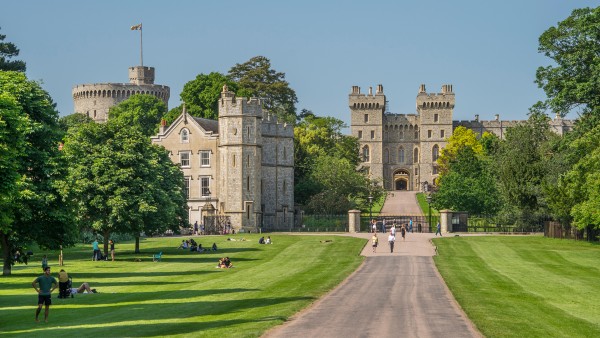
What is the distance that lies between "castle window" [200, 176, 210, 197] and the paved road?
83.9 feet

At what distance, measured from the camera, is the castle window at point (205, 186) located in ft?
343

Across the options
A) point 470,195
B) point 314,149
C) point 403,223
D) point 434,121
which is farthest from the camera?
point 434,121

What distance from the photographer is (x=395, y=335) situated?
91.4ft

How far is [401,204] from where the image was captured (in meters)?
139

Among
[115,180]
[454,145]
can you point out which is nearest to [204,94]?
[454,145]

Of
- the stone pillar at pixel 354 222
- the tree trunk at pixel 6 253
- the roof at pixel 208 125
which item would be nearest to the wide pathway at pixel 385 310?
the tree trunk at pixel 6 253

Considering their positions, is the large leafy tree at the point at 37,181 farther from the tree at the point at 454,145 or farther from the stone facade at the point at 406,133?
the stone facade at the point at 406,133

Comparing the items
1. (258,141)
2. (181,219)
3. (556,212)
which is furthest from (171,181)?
(556,212)

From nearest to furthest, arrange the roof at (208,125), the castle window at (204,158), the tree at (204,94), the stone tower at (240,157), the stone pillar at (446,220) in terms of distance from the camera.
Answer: the stone pillar at (446,220) → the stone tower at (240,157) → the castle window at (204,158) → the roof at (208,125) → the tree at (204,94)

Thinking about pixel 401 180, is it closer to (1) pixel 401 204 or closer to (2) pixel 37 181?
(1) pixel 401 204

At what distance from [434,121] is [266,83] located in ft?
154

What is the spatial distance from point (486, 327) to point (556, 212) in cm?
5361

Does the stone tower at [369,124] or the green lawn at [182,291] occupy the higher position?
the stone tower at [369,124]

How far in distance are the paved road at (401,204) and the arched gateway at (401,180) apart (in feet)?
84.2
